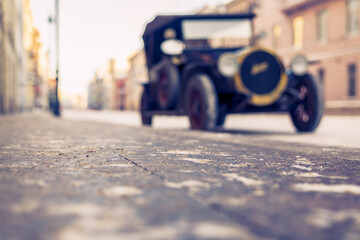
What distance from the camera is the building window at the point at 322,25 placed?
73.2 feet

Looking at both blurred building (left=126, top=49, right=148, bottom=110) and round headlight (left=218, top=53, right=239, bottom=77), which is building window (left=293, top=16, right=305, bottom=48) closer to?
round headlight (left=218, top=53, right=239, bottom=77)

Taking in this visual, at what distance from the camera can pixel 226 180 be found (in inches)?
85.0

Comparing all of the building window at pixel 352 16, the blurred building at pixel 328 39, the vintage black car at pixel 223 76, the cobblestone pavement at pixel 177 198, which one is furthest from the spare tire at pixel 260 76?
the building window at pixel 352 16

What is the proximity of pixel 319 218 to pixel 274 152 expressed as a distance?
215cm

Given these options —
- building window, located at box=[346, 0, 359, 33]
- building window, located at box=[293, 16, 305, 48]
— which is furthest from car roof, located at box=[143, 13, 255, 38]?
building window, located at box=[293, 16, 305, 48]

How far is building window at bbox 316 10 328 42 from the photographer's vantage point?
2231 cm

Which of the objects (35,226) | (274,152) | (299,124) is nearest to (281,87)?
(299,124)

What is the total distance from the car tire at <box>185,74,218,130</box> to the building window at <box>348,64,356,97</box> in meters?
15.4

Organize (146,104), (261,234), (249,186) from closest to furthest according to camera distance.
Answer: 1. (261,234)
2. (249,186)
3. (146,104)

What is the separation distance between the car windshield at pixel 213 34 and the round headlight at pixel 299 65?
1.28 metres

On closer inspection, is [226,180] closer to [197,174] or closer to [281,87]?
[197,174]

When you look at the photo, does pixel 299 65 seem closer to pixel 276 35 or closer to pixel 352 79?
pixel 352 79

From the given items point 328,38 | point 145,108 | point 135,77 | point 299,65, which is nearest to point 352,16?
point 328,38

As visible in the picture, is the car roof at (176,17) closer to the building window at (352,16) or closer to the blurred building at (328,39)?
the blurred building at (328,39)
